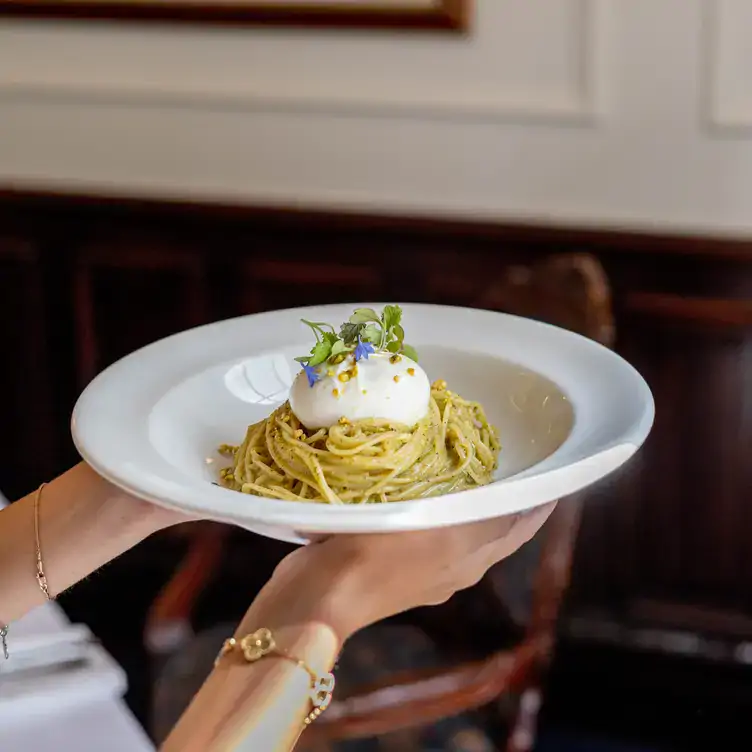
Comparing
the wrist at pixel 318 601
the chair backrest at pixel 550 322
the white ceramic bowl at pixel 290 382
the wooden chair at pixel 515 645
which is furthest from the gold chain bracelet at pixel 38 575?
the chair backrest at pixel 550 322

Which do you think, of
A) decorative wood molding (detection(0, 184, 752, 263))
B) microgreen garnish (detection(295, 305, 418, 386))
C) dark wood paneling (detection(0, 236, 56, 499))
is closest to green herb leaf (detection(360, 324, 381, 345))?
microgreen garnish (detection(295, 305, 418, 386))

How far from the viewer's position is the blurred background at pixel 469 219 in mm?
1995

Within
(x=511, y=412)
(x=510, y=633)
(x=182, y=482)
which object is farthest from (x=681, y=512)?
(x=182, y=482)

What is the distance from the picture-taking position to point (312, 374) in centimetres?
103

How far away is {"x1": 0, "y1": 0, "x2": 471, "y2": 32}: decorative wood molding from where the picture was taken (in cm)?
208

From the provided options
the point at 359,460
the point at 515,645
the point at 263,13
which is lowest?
the point at 515,645

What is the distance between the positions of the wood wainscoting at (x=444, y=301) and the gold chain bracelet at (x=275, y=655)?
135 cm

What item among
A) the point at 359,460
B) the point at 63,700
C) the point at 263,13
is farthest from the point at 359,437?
the point at 263,13

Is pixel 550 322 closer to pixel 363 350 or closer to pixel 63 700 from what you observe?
pixel 363 350

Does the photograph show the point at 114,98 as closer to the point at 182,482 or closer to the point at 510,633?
the point at 510,633

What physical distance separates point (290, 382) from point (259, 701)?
41 cm

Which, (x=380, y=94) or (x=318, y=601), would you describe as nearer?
(x=318, y=601)

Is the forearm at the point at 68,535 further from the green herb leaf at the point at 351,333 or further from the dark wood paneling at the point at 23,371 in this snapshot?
the dark wood paneling at the point at 23,371

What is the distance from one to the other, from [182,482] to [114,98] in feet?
5.52
